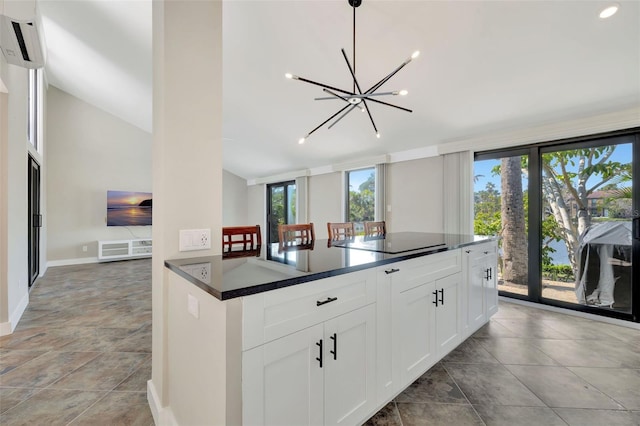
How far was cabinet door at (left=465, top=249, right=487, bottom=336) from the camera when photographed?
2.45m

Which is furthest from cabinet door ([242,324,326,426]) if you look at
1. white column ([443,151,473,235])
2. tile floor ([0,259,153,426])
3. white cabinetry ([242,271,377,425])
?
white column ([443,151,473,235])

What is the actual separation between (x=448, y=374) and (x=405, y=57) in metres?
2.95

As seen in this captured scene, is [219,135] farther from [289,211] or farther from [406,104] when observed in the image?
[289,211]

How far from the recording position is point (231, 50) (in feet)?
11.0

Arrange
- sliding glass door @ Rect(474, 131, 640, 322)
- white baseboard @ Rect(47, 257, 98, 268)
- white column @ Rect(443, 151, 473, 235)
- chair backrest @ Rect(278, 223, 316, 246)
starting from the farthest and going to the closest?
1. white baseboard @ Rect(47, 257, 98, 268)
2. white column @ Rect(443, 151, 473, 235)
3. sliding glass door @ Rect(474, 131, 640, 322)
4. chair backrest @ Rect(278, 223, 316, 246)

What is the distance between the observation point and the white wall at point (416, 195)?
14.6 feet

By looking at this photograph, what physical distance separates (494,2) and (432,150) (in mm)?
2435

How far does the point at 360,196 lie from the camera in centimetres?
585

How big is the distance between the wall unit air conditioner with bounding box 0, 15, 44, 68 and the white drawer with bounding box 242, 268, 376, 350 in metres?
2.85

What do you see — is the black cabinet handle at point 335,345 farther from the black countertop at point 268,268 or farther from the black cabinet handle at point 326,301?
the black countertop at point 268,268

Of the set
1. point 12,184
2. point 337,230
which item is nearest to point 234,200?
point 12,184

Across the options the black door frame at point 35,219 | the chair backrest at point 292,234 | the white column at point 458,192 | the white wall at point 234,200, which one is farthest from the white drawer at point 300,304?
the white wall at point 234,200

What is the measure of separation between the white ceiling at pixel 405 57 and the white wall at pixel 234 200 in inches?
151

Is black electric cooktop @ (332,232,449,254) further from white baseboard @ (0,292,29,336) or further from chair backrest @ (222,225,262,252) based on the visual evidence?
white baseboard @ (0,292,29,336)
